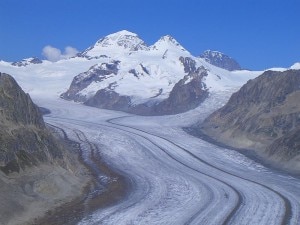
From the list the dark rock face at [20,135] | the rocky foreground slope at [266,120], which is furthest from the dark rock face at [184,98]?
the dark rock face at [20,135]

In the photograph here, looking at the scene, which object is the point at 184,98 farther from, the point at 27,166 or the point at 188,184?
the point at 27,166

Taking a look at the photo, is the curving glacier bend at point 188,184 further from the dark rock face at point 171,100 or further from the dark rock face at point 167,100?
the dark rock face at point 167,100

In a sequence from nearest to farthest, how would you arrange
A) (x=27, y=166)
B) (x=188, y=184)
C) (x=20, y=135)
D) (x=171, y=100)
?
1. (x=27, y=166)
2. (x=20, y=135)
3. (x=188, y=184)
4. (x=171, y=100)

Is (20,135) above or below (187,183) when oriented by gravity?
above

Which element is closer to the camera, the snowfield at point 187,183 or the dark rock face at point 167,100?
the snowfield at point 187,183

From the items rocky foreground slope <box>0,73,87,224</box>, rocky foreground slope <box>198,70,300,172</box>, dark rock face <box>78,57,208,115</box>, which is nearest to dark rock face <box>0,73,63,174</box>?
rocky foreground slope <box>0,73,87,224</box>

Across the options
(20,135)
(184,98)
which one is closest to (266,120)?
(20,135)
